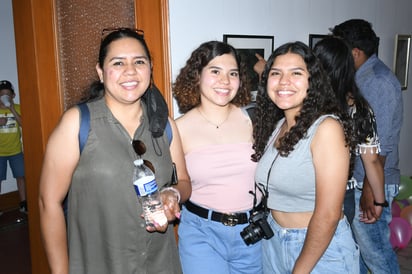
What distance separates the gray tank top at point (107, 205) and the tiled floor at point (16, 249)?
2488 millimetres

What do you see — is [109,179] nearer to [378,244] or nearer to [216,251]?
[216,251]

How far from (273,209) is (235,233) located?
0.29 metres

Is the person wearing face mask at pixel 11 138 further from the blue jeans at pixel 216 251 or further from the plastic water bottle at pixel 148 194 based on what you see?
the plastic water bottle at pixel 148 194

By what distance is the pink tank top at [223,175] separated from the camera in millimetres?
1973

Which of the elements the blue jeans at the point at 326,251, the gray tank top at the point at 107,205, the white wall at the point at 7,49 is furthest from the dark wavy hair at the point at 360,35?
the white wall at the point at 7,49

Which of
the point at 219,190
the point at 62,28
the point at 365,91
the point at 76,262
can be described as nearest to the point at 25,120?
the point at 62,28

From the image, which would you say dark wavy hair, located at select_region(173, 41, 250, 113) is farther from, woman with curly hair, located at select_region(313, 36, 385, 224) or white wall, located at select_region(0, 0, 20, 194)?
white wall, located at select_region(0, 0, 20, 194)

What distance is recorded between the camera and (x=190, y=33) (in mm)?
2477

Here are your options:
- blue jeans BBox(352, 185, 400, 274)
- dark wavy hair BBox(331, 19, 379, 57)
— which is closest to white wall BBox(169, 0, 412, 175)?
dark wavy hair BBox(331, 19, 379, 57)

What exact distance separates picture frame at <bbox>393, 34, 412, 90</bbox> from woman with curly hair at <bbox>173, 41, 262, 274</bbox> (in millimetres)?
3466

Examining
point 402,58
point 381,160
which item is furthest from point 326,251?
point 402,58

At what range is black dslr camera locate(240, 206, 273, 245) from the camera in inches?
70.9

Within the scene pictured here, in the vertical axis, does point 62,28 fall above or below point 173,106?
above

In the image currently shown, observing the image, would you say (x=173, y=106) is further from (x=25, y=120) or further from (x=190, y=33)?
(x=25, y=120)
